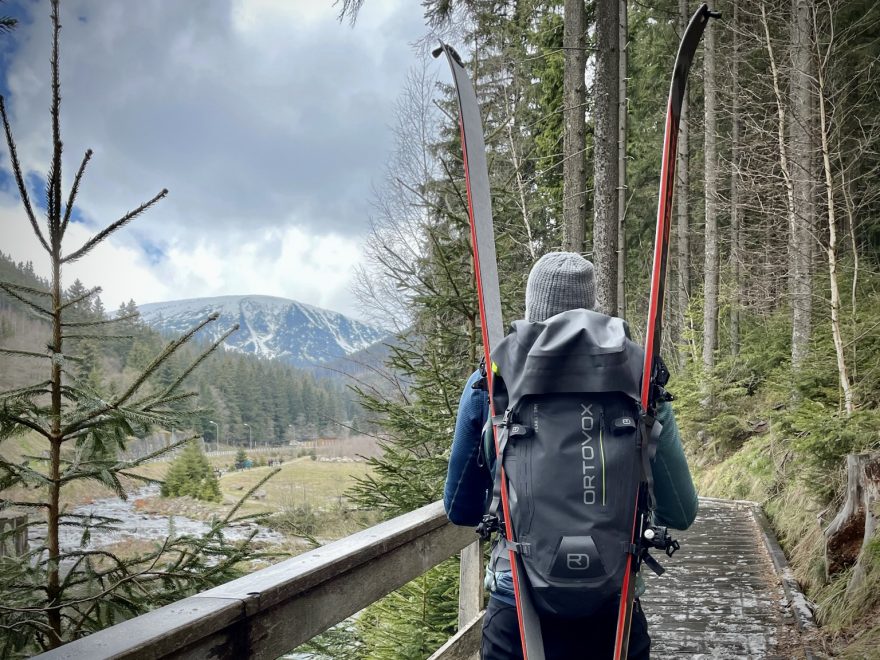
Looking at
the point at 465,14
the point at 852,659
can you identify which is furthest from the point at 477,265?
the point at 465,14

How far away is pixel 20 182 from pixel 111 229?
0.43 metres

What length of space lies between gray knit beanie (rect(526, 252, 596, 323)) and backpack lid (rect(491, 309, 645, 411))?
26 cm

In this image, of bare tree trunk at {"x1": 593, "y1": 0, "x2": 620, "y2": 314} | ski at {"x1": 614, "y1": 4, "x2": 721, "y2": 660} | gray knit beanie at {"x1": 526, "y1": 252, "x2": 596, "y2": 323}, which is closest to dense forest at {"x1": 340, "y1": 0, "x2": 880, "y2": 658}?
bare tree trunk at {"x1": 593, "y1": 0, "x2": 620, "y2": 314}

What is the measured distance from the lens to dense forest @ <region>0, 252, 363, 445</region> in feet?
10.0

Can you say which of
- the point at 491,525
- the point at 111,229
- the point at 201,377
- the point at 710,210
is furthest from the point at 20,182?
the point at 201,377

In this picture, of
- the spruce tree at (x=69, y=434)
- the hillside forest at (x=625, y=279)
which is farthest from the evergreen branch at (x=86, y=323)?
the hillside forest at (x=625, y=279)

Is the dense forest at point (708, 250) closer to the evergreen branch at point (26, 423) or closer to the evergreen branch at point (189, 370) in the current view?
the evergreen branch at point (189, 370)

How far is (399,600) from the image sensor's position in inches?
250

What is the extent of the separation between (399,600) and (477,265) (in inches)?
193

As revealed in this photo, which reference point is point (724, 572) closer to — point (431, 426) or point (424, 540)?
point (431, 426)

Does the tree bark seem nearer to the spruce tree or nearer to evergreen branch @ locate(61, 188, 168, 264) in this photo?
the spruce tree

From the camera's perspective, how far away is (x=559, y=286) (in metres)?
1.99

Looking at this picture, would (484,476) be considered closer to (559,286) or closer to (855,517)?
(559,286)

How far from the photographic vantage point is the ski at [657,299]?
168 cm
